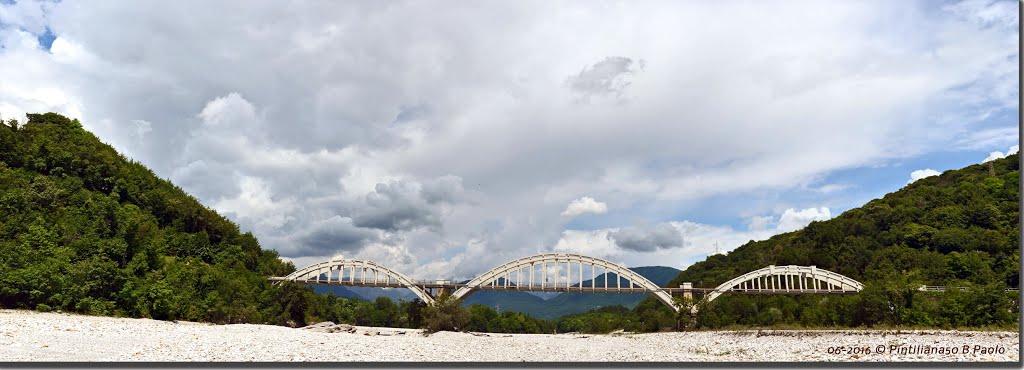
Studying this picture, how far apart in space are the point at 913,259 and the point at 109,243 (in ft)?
225

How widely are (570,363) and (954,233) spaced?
2399 inches

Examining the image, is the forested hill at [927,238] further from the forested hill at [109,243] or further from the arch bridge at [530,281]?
the forested hill at [109,243]

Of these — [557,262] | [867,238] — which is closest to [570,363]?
[557,262]

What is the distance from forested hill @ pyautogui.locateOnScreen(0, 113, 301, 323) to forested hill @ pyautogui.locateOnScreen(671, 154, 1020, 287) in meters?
51.2

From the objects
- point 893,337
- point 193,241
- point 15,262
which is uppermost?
point 193,241

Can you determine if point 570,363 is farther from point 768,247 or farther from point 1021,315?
point 768,247

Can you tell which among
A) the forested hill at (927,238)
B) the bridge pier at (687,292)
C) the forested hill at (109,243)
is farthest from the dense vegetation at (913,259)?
the forested hill at (109,243)

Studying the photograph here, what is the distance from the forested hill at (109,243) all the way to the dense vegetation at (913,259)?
123ft

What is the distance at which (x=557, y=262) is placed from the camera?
60.5 metres

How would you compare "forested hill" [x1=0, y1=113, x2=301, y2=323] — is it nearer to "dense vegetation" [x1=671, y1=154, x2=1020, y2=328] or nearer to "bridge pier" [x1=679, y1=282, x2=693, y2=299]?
"bridge pier" [x1=679, y1=282, x2=693, y2=299]

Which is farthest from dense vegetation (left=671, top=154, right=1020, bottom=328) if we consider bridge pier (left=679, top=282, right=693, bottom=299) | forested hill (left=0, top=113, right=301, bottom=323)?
forested hill (left=0, top=113, right=301, bottom=323)

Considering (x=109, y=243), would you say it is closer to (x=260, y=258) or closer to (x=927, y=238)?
(x=260, y=258)

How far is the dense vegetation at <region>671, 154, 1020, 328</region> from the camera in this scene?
3077cm

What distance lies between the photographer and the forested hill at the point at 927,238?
163 ft
